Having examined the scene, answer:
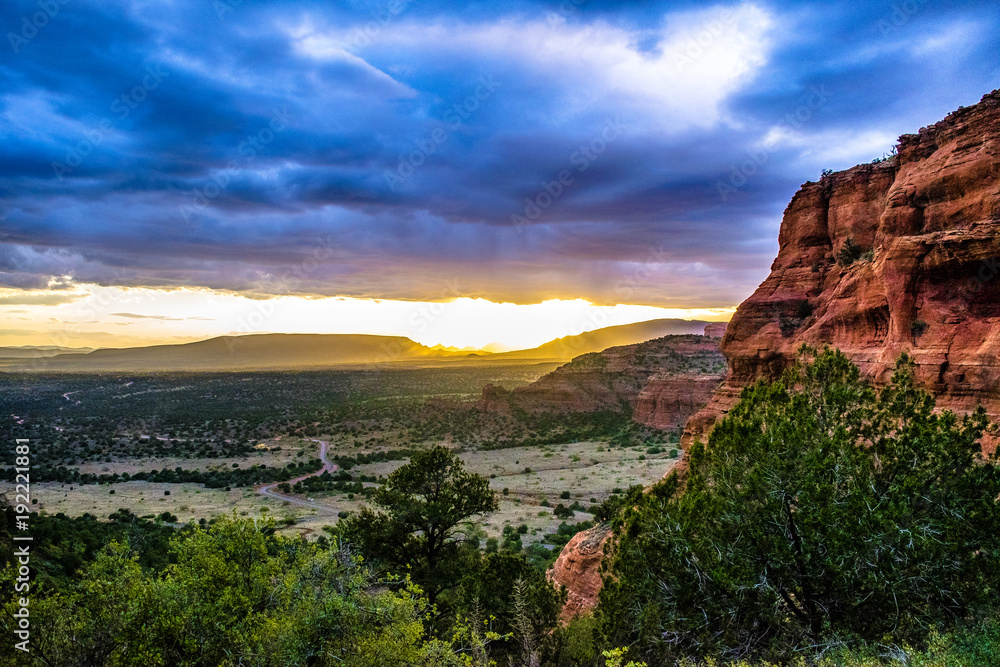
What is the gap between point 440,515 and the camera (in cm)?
1838

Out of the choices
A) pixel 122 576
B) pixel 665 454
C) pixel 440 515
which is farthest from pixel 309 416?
pixel 122 576

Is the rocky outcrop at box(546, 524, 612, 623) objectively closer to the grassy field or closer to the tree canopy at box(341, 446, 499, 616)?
the tree canopy at box(341, 446, 499, 616)

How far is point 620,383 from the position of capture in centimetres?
8612

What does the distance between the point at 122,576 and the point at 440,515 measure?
10326 mm

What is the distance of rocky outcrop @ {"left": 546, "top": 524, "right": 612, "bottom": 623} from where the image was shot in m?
17.7

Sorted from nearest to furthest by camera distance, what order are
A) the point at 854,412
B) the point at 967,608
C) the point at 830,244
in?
the point at 967,608 → the point at 854,412 → the point at 830,244

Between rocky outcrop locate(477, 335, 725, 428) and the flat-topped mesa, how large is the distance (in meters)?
45.7

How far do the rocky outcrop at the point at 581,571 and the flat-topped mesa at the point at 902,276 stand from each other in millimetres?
8389

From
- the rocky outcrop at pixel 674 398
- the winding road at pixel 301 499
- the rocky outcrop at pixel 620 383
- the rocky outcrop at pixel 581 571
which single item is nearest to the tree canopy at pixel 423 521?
the rocky outcrop at pixel 581 571

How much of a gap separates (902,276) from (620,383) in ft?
231

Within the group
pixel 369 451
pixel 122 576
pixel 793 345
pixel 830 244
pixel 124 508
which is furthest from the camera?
pixel 369 451

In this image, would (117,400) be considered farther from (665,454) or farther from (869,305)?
(869,305)

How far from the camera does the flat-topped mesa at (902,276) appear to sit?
49.0 feet

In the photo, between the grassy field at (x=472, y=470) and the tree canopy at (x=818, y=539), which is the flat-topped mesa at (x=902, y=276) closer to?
the tree canopy at (x=818, y=539)
